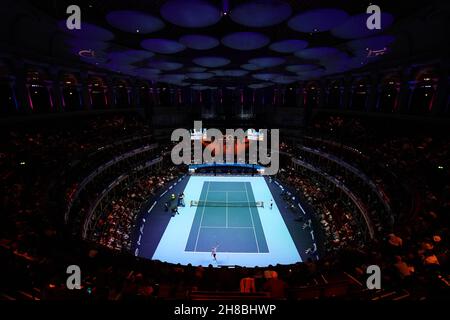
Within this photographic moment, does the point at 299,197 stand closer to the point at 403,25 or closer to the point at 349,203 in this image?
the point at 349,203

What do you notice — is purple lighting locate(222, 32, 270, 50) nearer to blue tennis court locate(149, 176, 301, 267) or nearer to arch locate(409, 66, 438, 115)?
blue tennis court locate(149, 176, 301, 267)

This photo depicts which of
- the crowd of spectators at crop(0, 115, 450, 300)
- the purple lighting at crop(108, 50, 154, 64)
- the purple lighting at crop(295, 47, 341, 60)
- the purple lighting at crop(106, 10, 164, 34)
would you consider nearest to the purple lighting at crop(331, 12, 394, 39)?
the purple lighting at crop(295, 47, 341, 60)

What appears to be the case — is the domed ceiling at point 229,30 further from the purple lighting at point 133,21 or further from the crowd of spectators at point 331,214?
the crowd of spectators at point 331,214

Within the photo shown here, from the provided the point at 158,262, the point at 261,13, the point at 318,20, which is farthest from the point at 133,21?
the point at 158,262

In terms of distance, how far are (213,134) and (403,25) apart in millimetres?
32545

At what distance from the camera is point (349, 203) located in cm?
2445

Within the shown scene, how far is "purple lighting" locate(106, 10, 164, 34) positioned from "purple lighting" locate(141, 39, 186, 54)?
1.32 meters

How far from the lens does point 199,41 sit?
11461 mm

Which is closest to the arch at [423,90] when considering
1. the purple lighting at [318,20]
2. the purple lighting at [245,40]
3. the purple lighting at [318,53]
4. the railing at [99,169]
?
the purple lighting at [318,53]

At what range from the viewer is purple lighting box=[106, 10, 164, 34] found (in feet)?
Answer: 28.2

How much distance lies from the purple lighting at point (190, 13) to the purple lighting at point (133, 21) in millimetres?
666

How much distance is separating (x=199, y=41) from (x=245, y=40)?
82.8 inches

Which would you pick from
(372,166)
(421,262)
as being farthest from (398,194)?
(421,262)

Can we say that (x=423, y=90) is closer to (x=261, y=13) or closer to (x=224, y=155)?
(x=261, y=13)
